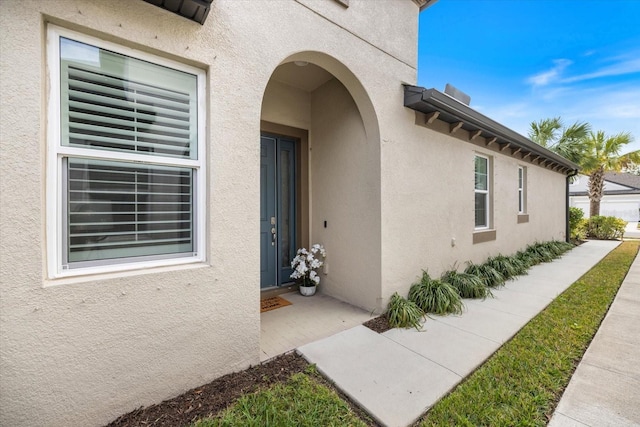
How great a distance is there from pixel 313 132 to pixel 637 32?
15.9 meters

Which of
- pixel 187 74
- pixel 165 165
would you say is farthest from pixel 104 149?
pixel 187 74

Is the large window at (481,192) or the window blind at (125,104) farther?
the large window at (481,192)

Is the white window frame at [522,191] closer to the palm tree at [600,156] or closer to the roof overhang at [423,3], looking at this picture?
the roof overhang at [423,3]

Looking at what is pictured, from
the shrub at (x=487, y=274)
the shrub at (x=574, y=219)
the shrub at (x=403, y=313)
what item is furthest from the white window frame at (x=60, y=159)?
the shrub at (x=574, y=219)

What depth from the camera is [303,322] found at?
13.5ft

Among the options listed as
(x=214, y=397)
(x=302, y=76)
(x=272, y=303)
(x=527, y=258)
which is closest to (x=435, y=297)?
(x=272, y=303)

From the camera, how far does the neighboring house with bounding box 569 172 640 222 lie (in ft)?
88.3

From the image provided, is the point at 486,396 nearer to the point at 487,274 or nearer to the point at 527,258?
the point at 487,274

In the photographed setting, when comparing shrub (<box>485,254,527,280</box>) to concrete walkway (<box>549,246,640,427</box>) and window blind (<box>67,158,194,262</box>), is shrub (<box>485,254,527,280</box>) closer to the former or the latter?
concrete walkway (<box>549,246,640,427</box>)

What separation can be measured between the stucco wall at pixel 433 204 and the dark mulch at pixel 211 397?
2129 millimetres

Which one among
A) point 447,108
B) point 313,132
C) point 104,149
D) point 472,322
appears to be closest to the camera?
point 104,149

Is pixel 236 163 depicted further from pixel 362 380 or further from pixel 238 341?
pixel 362 380

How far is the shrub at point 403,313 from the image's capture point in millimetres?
4000

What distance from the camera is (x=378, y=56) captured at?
4340 mm
